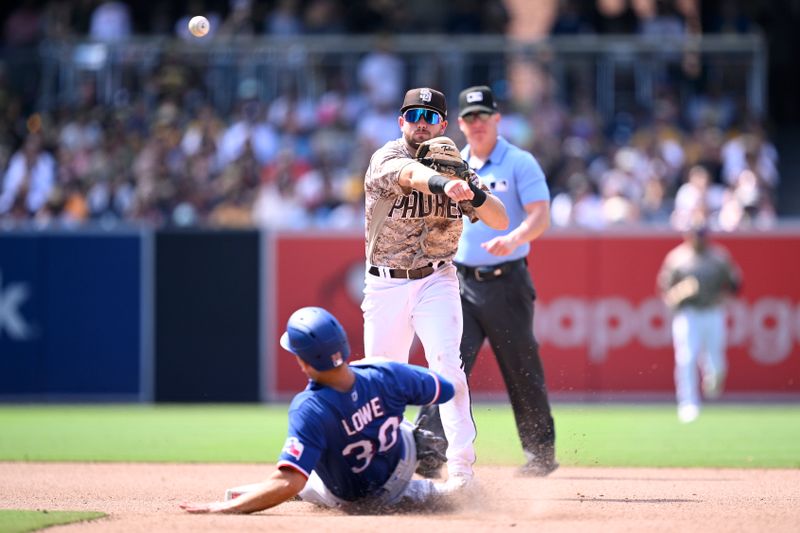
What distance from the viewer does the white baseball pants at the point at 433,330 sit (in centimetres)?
746

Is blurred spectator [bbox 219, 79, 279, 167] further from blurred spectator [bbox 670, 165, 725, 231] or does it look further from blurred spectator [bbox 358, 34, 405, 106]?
blurred spectator [bbox 670, 165, 725, 231]

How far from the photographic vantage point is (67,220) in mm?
17875

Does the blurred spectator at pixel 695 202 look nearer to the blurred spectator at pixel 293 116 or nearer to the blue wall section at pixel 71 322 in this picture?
the blurred spectator at pixel 293 116

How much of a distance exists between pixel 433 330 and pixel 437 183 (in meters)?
1.08

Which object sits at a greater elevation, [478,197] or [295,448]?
[478,197]

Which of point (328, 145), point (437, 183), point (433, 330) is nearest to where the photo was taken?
point (437, 183)

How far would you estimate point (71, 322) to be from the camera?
16.3 metres

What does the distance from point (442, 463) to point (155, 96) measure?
44.6 ft

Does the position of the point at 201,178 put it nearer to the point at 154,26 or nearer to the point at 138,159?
the point at 138,159

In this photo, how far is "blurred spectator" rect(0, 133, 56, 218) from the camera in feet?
59.9

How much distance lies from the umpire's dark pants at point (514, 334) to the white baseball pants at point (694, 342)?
5.68m

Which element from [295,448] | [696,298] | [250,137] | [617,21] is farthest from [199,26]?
[617,21]

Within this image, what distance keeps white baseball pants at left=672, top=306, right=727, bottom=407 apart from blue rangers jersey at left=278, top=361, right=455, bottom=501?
8049 mm

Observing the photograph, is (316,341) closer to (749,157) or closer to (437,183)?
(437,183)
